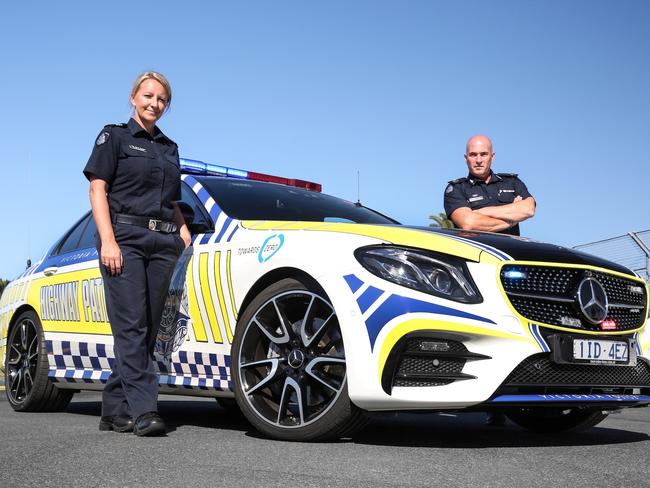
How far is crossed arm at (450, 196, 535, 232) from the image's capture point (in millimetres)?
5770

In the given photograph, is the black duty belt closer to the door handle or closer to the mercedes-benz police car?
the mercedes-benz police car

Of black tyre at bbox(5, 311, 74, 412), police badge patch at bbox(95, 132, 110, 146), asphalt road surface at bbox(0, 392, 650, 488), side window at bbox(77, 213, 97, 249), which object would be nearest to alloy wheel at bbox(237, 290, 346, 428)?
asphalt road surface at bbox(0, 392, 650, 488)

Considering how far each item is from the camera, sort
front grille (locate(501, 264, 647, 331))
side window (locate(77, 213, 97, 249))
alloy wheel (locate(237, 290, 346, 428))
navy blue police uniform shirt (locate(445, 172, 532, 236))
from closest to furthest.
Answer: front grille (locate(501, 264, 647, 331)), alloy wheel (locate(237, 290, 346, 428)), navy blue police uniform shirt (locate(445, 172, 532, 236)), side window (locate(77, 213, 97, 249))

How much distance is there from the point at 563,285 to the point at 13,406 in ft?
15.2

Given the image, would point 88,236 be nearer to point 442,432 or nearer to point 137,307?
point 137,307

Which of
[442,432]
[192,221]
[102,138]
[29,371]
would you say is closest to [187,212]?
[192,221]

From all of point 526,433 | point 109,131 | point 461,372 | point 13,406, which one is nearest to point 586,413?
point 526,433

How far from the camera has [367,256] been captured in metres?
4.16

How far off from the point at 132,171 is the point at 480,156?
2.52m

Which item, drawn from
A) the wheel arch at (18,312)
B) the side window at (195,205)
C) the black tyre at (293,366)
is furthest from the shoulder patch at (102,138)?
the wheel arch at (18,312)

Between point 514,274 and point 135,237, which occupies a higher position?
point 135,237

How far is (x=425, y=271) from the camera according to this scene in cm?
404

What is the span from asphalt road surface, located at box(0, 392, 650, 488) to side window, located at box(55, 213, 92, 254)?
189 centimetres

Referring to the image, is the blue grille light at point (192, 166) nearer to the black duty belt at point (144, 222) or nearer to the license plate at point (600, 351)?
the black duty belt at point (144, 222)
